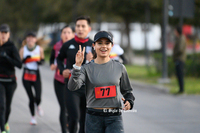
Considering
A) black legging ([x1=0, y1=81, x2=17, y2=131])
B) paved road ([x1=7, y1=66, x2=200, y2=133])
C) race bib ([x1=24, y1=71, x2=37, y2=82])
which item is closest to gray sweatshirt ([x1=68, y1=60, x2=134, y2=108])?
black legging ([x1=0, y1=81, x2=17, y2=131])

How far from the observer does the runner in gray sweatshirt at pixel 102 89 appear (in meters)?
4.32

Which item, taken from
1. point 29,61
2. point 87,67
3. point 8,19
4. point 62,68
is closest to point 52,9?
point 8,19

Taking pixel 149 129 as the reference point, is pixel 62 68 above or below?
above

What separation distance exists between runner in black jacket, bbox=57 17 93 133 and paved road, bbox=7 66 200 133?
1684 millimetres

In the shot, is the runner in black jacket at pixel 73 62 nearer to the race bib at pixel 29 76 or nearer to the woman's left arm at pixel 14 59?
the woman's left arm at pixel 14 59

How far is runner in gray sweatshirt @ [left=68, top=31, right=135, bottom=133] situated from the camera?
4.32 meters

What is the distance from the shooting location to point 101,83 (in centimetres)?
434

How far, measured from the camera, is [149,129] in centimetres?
785

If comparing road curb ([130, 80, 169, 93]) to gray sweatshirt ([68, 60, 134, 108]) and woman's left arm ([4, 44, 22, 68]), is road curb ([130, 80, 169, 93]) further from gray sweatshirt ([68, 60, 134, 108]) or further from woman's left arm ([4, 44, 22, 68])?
gray sweatshirt ([68, 60, 134, 108])

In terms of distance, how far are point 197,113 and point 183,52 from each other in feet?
11.5

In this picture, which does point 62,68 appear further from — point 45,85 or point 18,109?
point 45,85

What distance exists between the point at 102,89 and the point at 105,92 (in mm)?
45

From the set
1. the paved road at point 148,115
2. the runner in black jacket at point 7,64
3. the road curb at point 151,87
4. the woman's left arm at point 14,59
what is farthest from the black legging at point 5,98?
the road curb at point 151,87

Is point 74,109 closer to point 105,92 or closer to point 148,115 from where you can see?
point 105,92
